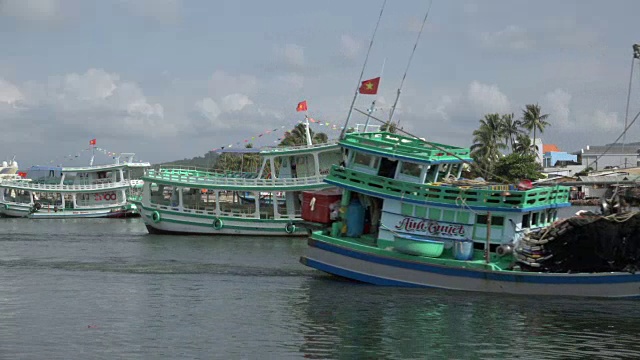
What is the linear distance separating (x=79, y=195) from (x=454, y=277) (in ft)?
171

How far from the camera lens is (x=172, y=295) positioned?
24.7 m

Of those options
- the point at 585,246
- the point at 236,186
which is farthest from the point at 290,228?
the point at 585,246

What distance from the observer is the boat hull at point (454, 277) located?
73.8 feet

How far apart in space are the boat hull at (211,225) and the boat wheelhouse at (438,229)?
18513mm

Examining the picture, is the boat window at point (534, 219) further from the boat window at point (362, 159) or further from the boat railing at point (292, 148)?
the boat railing at point (292, 148)

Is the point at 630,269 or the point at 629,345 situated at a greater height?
the point at 630,269

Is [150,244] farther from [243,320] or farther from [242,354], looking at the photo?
[242,354]

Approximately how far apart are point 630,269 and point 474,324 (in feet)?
16.5

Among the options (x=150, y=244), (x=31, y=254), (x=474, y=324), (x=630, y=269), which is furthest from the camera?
(x=150, y=244)

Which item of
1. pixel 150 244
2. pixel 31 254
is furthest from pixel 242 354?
pixel 150 244

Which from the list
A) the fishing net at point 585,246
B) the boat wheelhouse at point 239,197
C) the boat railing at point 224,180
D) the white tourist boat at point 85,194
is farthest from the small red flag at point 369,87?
the white tourist boat at point 85,194

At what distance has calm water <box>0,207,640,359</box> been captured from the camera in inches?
695

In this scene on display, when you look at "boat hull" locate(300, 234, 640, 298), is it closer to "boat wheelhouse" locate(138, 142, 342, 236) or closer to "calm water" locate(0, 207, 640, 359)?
"calm water" locate(0, 207, 640, 359)

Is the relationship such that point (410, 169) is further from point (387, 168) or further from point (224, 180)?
point (224, 180)
